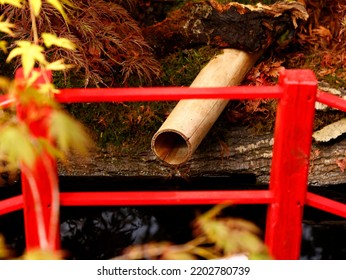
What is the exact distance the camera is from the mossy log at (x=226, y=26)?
4.18 meters

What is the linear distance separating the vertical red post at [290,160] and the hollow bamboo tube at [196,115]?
0.99m

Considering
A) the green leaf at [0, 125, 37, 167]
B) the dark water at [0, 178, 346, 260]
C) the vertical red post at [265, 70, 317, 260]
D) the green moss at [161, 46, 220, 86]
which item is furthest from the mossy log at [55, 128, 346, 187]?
the green leaf at [0, 125, 37, 167]


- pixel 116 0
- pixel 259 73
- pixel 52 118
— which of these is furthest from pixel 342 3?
pixel 52 118

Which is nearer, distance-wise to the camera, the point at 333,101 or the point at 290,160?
the point at 333,101

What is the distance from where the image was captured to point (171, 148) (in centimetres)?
377

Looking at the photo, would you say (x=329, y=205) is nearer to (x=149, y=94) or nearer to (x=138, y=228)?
(x=149, y=94)

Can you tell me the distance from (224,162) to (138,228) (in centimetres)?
79

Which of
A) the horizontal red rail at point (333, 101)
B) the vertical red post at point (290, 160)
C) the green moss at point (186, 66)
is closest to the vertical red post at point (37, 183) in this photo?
the vertical red post at point (290, 160)

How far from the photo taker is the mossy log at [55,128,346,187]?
427 centimetres

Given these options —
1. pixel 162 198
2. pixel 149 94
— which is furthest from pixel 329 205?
pixel 149 94

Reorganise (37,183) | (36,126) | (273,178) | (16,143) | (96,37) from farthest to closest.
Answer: (96,37)
(273,178)
(37,183)
(36,126)
(16,143)

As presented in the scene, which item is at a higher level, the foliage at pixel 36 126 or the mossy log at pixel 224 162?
the mossy log at pixel 224 162

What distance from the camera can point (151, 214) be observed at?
401cm

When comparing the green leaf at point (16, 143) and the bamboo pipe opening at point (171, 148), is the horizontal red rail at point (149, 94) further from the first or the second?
the bamboo pipe opening at point (171, 148)
